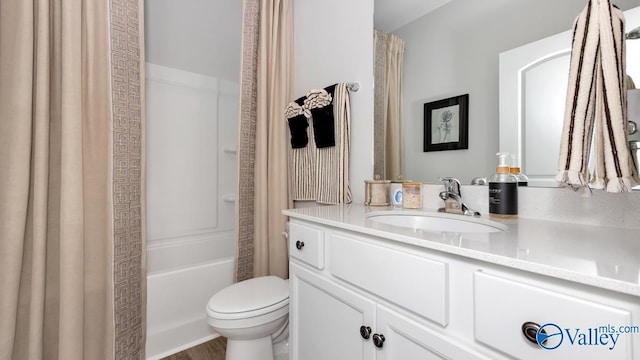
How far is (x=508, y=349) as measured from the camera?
504 millimetres

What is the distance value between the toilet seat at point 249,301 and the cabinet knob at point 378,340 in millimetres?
616

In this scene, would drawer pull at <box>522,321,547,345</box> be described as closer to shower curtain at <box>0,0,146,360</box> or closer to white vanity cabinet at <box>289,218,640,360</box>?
white vanity cabinet at <box>289,218,640,360</box>

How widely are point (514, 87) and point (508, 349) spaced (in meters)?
0.86

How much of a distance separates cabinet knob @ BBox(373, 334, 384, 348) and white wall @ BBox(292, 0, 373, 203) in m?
0.77

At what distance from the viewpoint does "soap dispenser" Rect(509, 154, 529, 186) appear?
917 mm

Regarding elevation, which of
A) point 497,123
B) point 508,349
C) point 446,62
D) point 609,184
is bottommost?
point 508,349

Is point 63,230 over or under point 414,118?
under

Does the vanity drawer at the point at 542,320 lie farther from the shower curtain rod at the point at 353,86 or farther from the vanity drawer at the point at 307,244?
the shower curtain rod at the point at 353,86

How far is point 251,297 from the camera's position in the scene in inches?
50.3

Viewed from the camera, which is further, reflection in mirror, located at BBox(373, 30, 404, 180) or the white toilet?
reflection in mirror, located at BBox(373, 30, 404, 180)

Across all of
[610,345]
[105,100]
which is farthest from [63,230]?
[610,345]

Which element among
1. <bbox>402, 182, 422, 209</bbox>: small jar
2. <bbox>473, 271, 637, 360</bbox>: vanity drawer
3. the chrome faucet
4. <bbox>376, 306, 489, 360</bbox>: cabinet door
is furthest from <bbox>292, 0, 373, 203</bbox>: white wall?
<bbox>473, 271, 637, 360</bbox>: vanity drawer

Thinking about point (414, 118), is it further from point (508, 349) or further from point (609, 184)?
point (508, 349)

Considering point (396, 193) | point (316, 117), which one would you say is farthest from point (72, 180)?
point (396, 193)
